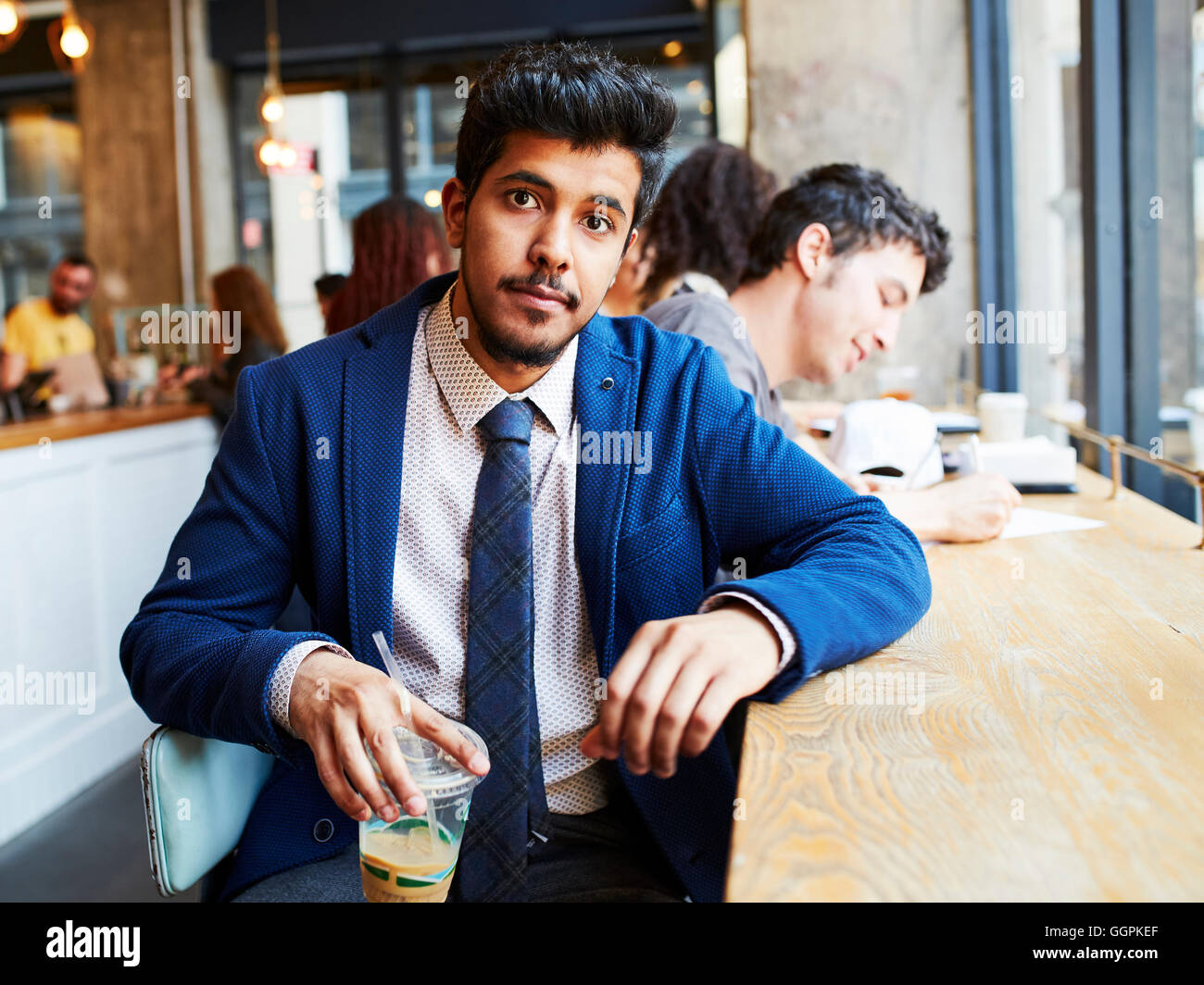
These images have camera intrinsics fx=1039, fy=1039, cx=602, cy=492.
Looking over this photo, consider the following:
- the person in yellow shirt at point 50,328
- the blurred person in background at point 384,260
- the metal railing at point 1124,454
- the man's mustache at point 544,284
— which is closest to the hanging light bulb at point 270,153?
the person in yellow shirt at point 50,328

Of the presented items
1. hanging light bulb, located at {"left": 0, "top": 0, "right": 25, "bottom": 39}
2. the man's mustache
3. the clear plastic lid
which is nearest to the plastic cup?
the clear plastic lid

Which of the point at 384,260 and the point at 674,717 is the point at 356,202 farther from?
the point at 674,717

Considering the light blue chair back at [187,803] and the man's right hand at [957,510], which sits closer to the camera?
the light blue chair back at [187,803]

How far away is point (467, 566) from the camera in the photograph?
3.93 feet

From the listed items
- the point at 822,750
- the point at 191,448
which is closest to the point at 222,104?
the point at 191,448

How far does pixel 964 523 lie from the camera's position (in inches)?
64.3

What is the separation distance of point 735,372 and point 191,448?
9.17 feet

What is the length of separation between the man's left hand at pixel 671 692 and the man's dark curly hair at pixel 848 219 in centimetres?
141

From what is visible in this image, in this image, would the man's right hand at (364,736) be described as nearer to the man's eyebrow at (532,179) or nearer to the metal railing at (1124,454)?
the man's eyebrow at (532,179)

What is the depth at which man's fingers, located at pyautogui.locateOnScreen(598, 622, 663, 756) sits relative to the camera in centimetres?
82

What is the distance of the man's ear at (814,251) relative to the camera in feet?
6.80

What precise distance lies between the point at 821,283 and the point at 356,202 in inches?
271

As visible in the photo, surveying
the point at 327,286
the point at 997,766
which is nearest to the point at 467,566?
the point at 997,766
